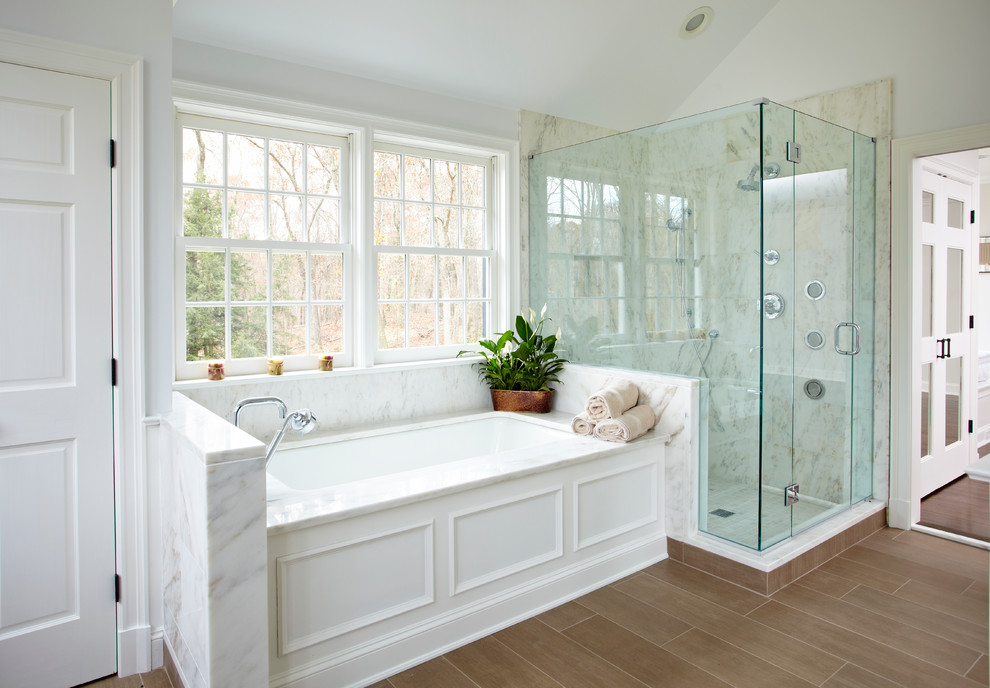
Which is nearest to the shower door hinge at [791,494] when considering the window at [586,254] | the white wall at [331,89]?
the window at [586,254]

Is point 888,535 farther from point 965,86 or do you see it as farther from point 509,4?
point 509,4

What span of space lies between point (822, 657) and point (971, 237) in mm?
3150

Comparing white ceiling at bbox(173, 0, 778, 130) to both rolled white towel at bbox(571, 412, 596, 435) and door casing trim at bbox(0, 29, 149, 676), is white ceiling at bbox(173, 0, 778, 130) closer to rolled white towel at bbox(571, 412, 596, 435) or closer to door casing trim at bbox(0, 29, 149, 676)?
door casing trim at bbox(0, 29, 149, 676)

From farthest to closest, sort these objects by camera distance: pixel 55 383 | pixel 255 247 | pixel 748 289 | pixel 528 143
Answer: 1. pixel 528 143
2. pixel 255 247
3. pixel 748 289
4. pixel 55 383

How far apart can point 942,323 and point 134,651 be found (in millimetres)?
4358

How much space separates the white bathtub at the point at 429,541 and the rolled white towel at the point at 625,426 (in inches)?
2.2

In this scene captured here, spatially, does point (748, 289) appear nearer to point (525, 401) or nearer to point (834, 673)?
A: point (525, 401)

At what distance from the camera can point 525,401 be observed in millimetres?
3627

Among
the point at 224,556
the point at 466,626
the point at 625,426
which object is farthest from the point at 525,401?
the point at 224,556

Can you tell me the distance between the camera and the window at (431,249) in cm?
355

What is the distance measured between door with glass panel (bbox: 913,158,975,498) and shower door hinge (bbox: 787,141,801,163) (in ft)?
3.06

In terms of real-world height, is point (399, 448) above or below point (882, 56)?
below

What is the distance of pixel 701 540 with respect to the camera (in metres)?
2.92

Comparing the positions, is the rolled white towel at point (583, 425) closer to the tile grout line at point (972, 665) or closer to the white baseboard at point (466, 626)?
the white baseboard at point (466, 626)
